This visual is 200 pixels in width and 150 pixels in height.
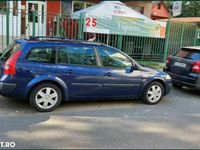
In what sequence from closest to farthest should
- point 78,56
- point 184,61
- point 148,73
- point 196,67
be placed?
1. point 78,56
2. point 148,73
3. point 196,67
4. point 184,61

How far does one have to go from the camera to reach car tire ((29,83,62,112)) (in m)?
5.63

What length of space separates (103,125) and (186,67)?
3880 millimetres

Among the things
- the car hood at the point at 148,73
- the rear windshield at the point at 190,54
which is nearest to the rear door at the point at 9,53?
the car hood at the point at 148,73

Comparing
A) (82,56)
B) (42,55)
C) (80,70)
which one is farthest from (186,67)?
(42,55)

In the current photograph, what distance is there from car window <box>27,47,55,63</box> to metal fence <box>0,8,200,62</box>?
553 cm

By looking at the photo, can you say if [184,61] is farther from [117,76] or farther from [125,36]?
[125,36]

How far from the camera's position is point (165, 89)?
6965mm

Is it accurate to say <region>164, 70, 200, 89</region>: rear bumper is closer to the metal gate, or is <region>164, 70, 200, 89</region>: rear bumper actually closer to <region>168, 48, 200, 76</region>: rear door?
<region>168, 48, 200, 76</region>: rear door

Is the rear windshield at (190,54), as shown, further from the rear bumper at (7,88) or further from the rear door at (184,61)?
the rear bumper at (7,88)

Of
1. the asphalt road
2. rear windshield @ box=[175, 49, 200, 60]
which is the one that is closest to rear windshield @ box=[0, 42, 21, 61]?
the asphalt road

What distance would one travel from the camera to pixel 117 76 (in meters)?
6.32

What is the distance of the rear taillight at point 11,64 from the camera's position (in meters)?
5.46

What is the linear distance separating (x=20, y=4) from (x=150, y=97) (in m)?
12.4

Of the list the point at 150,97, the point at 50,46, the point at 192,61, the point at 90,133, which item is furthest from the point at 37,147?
the point at 192,61
